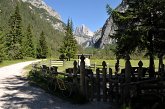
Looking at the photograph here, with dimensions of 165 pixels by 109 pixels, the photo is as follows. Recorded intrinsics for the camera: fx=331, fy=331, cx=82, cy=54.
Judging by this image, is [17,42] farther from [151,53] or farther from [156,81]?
[156,81]

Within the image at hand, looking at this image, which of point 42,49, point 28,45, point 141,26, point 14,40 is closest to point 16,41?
point 14,40

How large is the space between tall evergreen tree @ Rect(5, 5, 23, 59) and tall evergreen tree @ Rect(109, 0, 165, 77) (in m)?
69.3

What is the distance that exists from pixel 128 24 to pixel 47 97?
901 centimetres

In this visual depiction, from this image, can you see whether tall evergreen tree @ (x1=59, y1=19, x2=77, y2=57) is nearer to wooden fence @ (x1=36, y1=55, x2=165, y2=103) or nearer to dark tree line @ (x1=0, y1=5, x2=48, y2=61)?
dark tree line @ (x1=0, y1=5, x2=48, y2=61)

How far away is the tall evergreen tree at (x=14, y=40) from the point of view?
9038cm

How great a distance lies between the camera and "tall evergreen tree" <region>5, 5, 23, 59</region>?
90375mm

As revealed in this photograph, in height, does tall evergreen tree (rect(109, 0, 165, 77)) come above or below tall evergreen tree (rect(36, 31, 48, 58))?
below

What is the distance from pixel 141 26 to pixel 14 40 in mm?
74651

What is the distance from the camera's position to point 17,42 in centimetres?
9288

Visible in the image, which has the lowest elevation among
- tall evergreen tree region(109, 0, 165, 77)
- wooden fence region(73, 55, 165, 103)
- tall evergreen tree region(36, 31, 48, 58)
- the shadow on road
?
the shadow on road

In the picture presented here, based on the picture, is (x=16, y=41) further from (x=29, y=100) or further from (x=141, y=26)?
(x=29, y=100)

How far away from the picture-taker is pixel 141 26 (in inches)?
842

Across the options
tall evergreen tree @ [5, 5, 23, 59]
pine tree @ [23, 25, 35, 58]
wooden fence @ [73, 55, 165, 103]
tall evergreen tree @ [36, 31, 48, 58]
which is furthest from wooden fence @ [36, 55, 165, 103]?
tall evergreen tree @ [36, 31, 48, 58]

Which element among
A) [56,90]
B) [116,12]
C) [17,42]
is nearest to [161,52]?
[116,12]
